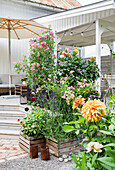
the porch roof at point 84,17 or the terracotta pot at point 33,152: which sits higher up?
the porch roof at point 84,17

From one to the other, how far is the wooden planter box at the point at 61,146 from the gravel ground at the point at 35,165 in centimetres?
12

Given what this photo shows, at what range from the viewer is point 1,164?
8.21 ft

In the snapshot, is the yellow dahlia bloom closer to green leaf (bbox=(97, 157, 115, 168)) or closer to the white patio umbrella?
green leaf (bbox=(97, 157, 115, 168))

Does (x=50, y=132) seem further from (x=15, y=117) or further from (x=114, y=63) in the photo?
(x=114, y=63)

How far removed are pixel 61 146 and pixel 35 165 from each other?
46 centimetres

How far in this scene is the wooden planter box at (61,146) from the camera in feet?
8.93

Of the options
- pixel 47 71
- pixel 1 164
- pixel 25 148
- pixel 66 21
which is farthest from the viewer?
pixel 66 21

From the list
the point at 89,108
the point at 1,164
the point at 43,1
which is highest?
the point at 43,1

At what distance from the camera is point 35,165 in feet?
8.18

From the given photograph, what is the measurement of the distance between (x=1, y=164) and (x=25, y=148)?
54 centimetres

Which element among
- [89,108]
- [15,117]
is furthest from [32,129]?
[89,108]

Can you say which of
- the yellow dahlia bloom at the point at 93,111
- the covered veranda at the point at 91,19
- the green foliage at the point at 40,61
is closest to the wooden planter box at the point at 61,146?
the green foliage at the point at 40,61

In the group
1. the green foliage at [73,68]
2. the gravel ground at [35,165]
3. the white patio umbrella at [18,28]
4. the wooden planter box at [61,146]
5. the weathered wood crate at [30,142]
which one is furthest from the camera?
the white patio umbrella at [18,28]

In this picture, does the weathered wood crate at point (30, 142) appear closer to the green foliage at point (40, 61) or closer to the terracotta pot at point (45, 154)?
the terracotta pot at point (45, 154)
